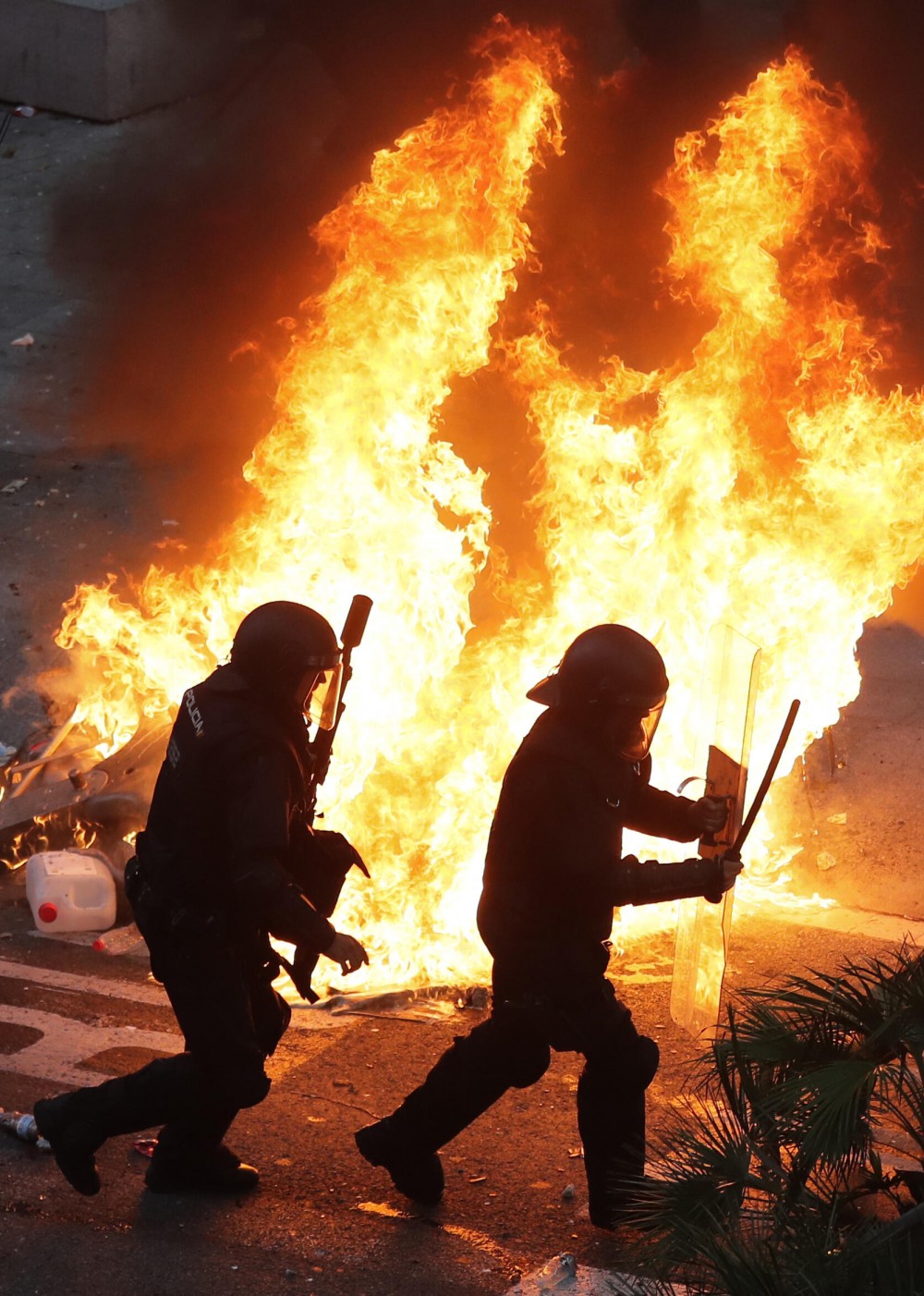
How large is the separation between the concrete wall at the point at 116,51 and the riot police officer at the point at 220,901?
46.8 ft

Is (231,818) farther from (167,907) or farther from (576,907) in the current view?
(576,907)

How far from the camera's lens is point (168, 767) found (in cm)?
445

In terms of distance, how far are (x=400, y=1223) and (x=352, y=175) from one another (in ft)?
42.7

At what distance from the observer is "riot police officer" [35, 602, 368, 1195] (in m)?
4.25

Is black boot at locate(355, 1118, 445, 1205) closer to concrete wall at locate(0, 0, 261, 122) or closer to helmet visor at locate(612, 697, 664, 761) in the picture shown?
helmet visor at locate(612, 697, 664, 761)

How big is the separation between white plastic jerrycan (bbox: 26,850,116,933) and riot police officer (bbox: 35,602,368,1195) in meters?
2.39

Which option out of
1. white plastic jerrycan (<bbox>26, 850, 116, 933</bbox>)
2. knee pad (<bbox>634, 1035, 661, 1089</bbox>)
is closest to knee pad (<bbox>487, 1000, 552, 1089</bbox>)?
knee pad (<bbox>634, 1035, 661, 1089</bbox>)

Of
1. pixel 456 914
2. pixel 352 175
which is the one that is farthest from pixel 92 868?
pixel 352 175

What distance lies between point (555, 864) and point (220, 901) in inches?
36.4

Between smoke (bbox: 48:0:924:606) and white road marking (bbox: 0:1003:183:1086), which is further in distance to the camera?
smoke (bbox: 48:0:924:606)

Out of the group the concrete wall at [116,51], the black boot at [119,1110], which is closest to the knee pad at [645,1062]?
the black boot at [119,1110]

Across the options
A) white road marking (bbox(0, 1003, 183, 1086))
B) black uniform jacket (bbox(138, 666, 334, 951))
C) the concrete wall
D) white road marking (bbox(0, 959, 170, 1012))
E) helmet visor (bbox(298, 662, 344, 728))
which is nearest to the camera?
black uniform jacket (bbox(138, 666, 334, 951))

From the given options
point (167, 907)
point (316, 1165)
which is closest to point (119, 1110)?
point (167, 907)

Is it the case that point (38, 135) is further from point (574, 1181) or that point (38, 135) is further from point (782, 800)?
point (574, 1181)
